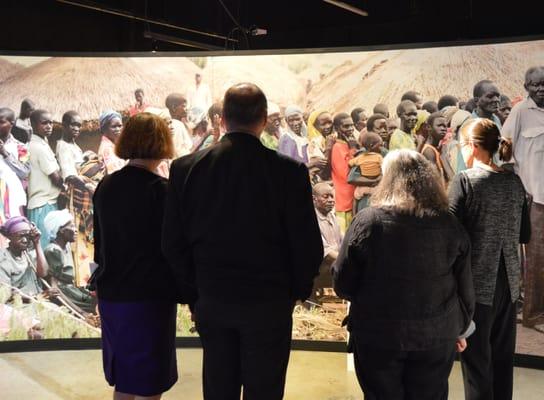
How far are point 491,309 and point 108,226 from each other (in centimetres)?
176

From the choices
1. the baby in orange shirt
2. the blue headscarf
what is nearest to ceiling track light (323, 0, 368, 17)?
the baby in orange shirt

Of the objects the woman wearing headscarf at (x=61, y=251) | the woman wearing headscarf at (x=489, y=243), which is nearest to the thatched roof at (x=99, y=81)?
the woman wearing headscarf at (x=61, y=251)

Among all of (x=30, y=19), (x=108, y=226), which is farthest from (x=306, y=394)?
(x=30, y=19)

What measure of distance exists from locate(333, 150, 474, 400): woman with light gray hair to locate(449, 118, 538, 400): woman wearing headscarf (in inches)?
18.2

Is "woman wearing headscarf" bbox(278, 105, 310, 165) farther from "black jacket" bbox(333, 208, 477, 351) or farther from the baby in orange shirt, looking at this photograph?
"black jacket" bbox(333, 208, 477, 351)

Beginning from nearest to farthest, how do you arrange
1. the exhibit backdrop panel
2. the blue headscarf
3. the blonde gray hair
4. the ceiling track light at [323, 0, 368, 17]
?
the blonde gray hair < the exhibit backdrop panel < the blue headscarf < the ceiling track light at [323, 0, 368, 17]

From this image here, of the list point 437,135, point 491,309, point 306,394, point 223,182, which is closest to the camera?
point 223,182

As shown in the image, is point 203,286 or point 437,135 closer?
point 203,286

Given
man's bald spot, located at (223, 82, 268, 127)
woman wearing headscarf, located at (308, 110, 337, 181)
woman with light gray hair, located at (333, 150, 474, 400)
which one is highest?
man's bald spot, located at (223, 82, 268, 127)

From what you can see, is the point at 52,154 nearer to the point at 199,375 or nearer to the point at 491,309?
the point at 199,375

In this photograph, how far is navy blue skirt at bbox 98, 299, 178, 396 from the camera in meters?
2.72

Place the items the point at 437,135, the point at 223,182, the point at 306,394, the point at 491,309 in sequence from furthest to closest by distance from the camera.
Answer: the point at 437,135, the point at 306,394, the point at 491,309, the point at 223,182

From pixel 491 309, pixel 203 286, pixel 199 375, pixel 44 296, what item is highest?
pixel 203 286

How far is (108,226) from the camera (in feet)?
8.91
